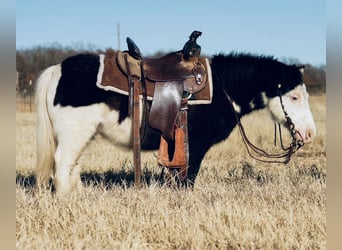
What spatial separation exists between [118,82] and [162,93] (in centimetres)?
52

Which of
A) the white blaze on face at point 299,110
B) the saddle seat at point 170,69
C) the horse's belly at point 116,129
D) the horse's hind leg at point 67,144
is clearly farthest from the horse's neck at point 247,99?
the horse's hind leg at point 67,144

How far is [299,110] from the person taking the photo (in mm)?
5570

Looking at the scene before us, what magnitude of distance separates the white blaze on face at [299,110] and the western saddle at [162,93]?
999mm

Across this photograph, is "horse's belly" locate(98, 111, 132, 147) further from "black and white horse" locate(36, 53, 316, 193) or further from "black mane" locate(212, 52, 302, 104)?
"black mane" locate(212, 52, 302, 104)

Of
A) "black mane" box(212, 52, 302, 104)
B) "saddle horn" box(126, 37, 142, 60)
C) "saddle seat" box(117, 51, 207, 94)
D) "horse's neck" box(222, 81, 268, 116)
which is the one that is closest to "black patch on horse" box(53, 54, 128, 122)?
"saddle seat" box(117, 51, 207, 94)

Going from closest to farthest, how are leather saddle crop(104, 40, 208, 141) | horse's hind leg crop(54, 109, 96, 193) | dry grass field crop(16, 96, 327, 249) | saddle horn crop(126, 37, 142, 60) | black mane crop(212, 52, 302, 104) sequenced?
dry grass field crop(16, 96, 327, 249), horse's hind leg crop(54, 109, 96, 193), leather saddle crop(104, 40, 208, 141), saddle horn crop(126, 37, 142, 60), black mane crop(212, 52, 302, 104)

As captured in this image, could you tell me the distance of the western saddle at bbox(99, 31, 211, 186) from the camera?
518cm

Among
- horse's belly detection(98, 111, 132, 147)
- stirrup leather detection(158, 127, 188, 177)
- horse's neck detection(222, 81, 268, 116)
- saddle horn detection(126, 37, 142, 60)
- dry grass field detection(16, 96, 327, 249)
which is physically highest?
saddle horn detection(126, 37, 142, 60)

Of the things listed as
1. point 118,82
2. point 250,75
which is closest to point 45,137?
point 118,82

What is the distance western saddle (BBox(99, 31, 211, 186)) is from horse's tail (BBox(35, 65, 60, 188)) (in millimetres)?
723

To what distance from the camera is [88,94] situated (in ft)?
16.8

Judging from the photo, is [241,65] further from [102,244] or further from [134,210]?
[102,244]
